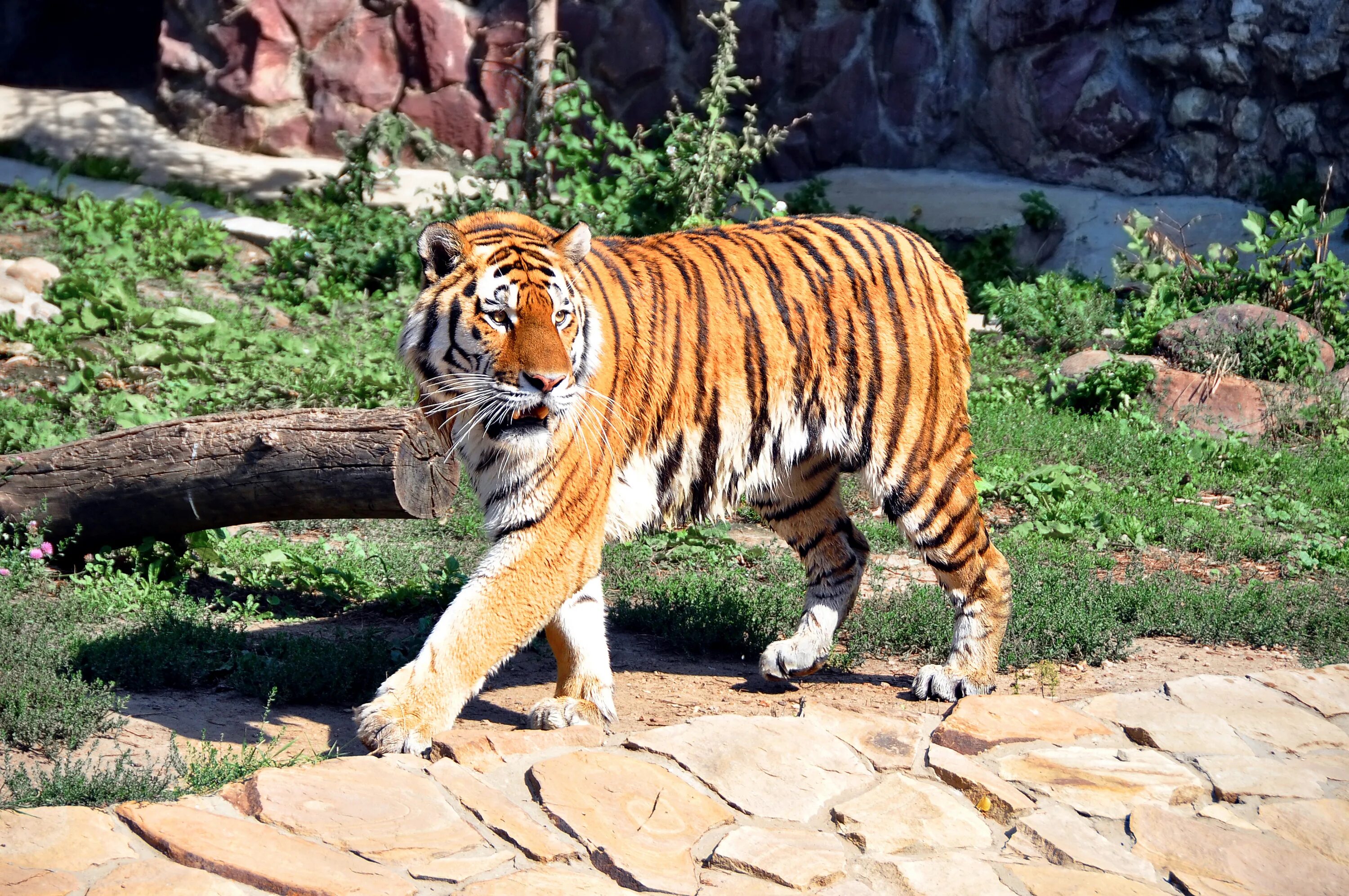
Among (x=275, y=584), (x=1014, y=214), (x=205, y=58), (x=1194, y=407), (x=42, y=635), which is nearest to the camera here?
(x=42, y=635)

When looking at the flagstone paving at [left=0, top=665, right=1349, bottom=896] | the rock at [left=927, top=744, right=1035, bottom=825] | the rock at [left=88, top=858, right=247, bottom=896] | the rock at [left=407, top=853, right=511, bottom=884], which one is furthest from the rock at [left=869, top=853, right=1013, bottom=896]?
the rock at [left=88, top=858, right=247, bottom=896]

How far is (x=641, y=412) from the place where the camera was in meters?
3.99

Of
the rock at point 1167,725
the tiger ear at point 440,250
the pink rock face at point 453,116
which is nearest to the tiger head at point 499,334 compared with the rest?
the tiger ear at point 440,250

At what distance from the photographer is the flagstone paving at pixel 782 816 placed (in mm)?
2697

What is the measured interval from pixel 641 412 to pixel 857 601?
168cm

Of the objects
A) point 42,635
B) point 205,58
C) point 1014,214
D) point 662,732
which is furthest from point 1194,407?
point 205,58

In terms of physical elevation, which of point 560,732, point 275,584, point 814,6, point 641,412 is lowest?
point 275,584

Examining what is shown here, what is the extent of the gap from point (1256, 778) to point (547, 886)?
2.06 meters

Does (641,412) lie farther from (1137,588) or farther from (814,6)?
(814,6)

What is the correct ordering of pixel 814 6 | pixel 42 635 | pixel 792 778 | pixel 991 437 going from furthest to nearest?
pixel 814 6 < pixel 991 437 < pixel 42 635 < pixel 792 778

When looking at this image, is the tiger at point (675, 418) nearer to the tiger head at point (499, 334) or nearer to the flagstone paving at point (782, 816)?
the tiger head at point (499, 334)

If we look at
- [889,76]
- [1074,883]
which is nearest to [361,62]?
[889,76]

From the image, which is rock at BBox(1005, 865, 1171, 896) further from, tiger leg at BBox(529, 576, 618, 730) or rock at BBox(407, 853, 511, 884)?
tiger leg at BBox(529, 576, 618, 730)

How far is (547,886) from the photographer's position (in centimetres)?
273
